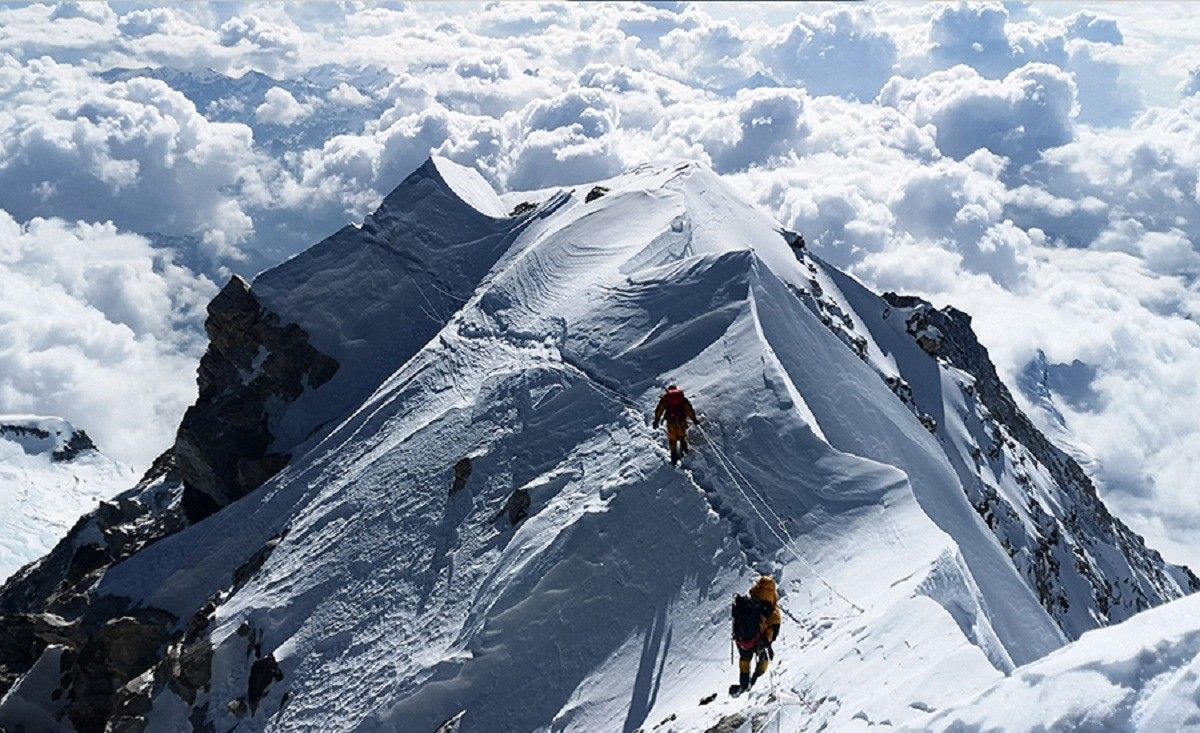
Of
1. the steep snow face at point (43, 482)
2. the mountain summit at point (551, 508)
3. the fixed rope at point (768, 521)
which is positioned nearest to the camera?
the fixed rope at point (768, 521)

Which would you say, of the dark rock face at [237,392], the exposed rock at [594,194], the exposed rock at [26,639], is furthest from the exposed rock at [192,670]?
the exposed rock at [594,194]

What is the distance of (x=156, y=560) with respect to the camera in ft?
123

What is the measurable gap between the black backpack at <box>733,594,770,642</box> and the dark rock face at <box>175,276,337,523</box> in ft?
96.5

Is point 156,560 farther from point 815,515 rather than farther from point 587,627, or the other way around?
point 815,515

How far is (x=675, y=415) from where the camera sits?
81.5 feet

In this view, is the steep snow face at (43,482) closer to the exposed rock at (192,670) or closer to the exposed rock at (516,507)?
the exposed rock at (192,670)

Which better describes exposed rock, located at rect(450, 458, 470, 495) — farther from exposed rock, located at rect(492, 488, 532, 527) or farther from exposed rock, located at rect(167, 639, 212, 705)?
exposed rock, located at rect(167, 639, 212, 705)

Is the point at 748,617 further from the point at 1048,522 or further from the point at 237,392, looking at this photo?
the point at 1048,522

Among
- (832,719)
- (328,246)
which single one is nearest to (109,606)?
(328,246)

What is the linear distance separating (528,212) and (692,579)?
3130cm

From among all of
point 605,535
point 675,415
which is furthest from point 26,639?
point 675,415

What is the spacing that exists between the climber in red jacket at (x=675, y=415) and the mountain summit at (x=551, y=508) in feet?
3.07

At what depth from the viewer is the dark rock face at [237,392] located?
41.7 metres

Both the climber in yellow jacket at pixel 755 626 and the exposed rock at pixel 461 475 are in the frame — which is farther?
the exposed rock at pixel 461 475
